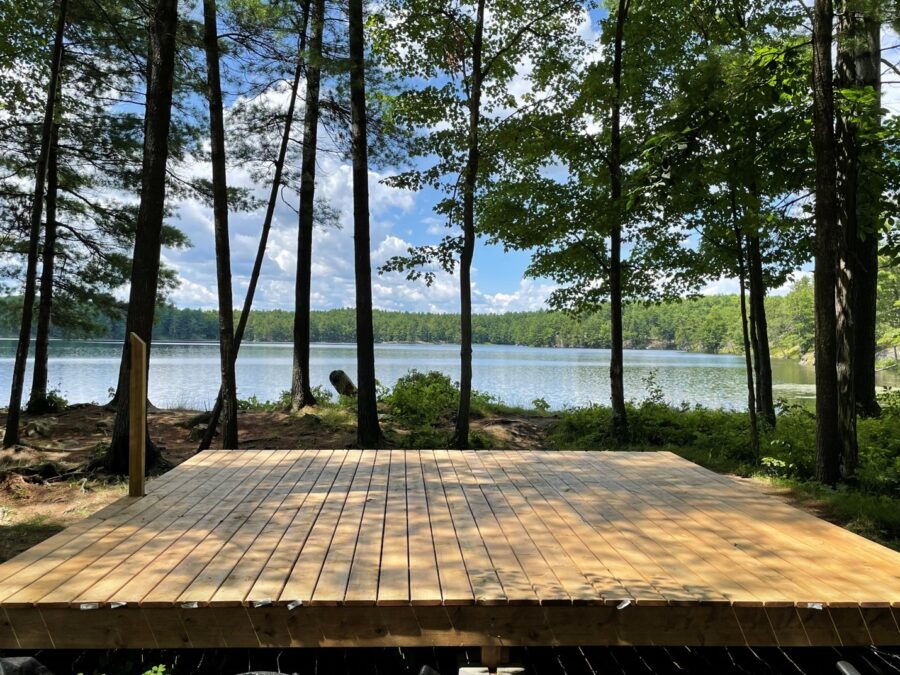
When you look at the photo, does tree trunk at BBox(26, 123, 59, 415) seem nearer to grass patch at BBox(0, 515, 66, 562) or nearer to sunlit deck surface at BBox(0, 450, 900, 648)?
grass patch at BBox(0, 515, 66, 562)

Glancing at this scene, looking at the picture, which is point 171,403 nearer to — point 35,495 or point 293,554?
point 35,495

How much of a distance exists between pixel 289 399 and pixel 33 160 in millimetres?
6555

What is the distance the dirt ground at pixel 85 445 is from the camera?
5453mm

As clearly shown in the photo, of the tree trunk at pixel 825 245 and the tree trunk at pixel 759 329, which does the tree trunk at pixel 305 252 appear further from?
the tree trunk at pixel 825 245

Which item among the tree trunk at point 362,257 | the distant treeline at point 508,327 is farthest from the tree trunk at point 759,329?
the distant treeline at point 508,327

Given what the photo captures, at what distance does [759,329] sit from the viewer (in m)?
9.09

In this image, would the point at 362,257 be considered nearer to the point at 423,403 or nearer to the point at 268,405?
the point at 423,403

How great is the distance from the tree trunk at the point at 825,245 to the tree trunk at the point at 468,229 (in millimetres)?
4047

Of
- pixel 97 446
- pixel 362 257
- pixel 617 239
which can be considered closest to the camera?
pixel 97 446

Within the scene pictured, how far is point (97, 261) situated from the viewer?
11.9 metres

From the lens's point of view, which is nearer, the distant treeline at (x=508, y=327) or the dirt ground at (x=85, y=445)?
the dirt ground at (x=85, y=445)

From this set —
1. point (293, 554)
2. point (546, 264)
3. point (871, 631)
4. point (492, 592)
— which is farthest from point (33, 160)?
point (871, 631)

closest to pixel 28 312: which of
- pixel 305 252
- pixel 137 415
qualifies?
pixel 137 415

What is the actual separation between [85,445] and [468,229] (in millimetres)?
6067
